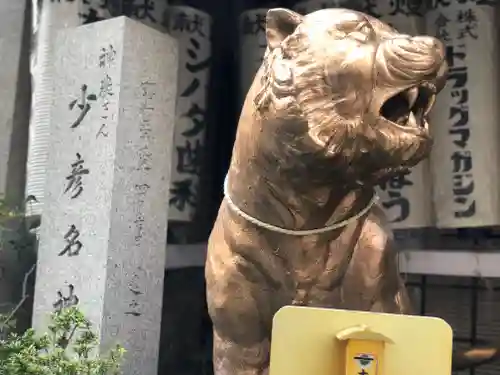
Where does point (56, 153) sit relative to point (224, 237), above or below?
above

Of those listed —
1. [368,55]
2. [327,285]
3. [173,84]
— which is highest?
[173,84]

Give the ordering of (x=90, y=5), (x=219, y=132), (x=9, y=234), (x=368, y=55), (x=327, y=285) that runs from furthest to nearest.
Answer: (x=219, y=132), (x=9, y=234), (x=90, y=5), (x=327, y=285), (x=368, y=55)

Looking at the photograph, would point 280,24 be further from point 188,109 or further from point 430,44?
point 188,109

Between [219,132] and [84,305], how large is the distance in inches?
36.0

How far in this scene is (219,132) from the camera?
249 centimetres

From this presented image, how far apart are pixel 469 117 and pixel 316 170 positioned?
114 cm

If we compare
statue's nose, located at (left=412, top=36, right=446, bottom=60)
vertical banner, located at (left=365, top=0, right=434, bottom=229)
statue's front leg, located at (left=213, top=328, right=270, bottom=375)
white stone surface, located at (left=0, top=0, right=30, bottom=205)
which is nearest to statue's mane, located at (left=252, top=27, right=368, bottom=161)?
statue's nose, located at (left=412, top=36, right=446, bottom=60)

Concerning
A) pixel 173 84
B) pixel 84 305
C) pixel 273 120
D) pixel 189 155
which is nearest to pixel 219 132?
pixel 189 155

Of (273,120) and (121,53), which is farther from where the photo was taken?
(121,53)

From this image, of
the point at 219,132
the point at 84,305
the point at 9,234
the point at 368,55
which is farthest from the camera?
the point at 219,132

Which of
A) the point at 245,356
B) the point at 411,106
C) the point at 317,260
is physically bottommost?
the point at 245,356

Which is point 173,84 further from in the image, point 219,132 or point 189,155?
point 219,132

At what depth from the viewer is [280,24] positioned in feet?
3.56

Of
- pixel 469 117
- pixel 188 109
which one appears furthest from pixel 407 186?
pixel 188 109
